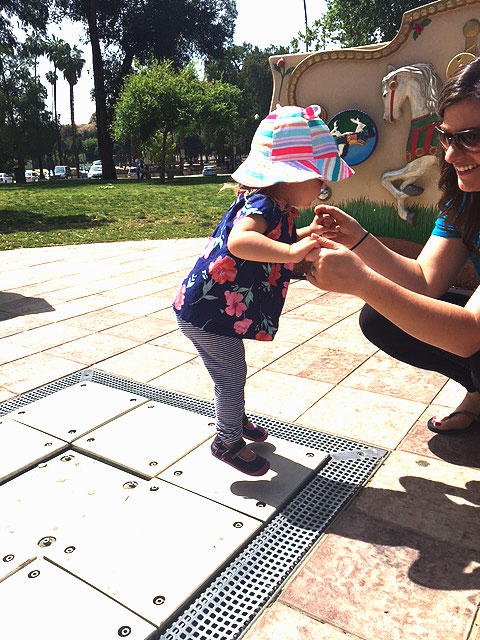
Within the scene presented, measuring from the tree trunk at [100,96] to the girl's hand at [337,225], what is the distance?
3380 centimetres

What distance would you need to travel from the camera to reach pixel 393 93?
18.3 ft

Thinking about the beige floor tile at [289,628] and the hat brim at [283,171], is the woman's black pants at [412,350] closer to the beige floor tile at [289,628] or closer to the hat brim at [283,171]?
the hat brim at [283,171]

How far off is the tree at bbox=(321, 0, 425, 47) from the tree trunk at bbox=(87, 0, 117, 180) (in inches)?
539

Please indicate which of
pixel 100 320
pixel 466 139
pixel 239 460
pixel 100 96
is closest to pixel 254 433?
pixel 239 460

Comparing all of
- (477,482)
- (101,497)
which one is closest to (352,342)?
(477,482)

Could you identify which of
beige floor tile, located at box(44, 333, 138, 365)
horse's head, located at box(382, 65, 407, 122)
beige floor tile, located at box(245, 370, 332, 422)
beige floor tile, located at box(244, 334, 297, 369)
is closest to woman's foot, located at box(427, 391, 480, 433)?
beige floor tile, located at box(245, 370, 332, 422)

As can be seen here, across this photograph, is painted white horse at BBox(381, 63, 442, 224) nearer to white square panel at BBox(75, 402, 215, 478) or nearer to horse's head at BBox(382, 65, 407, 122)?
horse's head at BBox(382, 65, 407, 122)

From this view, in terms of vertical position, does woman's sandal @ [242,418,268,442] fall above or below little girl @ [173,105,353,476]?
below

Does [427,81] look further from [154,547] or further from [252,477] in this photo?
[154,547]

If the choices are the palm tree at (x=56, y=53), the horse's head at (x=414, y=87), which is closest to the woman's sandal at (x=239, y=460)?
the horse's head at (x=414, y=87)

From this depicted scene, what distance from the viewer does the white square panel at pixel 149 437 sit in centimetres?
265

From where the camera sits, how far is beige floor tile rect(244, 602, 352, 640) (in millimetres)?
1710

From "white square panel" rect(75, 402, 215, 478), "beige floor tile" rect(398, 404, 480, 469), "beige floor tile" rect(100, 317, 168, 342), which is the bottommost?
"beige floor tile" rect(100, 317, 168, 342)

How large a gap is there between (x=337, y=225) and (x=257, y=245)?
512 mm
